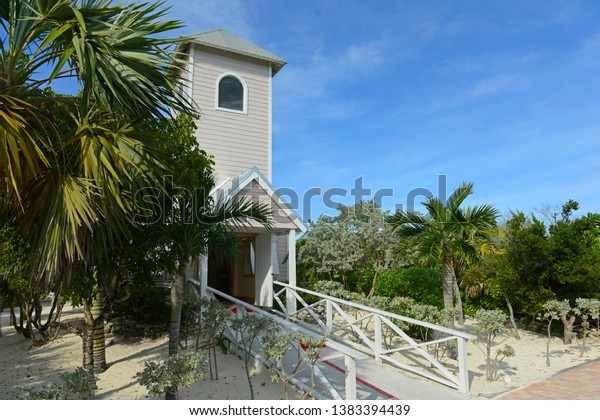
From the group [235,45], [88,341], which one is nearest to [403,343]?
[88,341]

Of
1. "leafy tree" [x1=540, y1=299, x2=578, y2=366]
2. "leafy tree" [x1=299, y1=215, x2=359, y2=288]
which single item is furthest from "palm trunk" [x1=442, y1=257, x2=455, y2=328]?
"leafy tree" [x1=299, y1=215, x2=359, y2=288]

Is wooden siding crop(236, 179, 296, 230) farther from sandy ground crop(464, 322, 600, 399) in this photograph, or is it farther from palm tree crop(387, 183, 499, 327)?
sandy ground crop(464, 322, 600, 399)

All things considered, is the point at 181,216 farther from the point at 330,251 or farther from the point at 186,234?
the point at 330,251

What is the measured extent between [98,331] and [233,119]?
346 inches

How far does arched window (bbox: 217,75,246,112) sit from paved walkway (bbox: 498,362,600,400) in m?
12.0

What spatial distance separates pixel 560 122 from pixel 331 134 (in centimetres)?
679

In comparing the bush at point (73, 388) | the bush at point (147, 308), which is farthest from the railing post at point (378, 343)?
the bush at point (73, 388)

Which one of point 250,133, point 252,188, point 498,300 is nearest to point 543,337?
point 498,300

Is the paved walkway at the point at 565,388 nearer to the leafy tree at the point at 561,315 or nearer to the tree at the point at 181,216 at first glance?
the leafy tree at the point at 561,315

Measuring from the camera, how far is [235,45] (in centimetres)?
1558

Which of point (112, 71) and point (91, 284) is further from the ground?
point (112, 71)

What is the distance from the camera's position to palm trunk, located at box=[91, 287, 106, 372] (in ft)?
26.3
